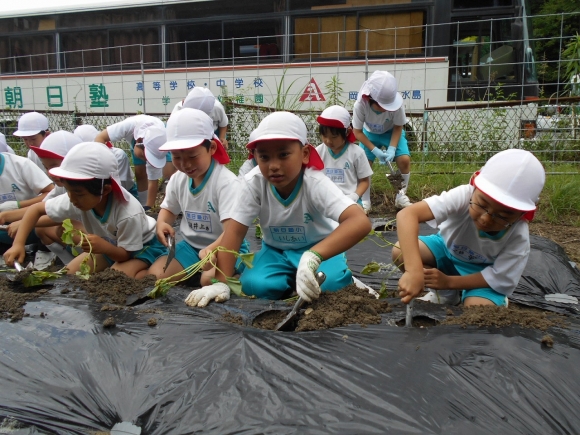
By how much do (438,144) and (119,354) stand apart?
543cm

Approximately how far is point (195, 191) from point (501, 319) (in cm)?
170

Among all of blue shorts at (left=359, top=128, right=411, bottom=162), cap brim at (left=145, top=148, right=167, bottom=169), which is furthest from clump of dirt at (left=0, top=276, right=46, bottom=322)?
blue shorts at (left=359, top=128, right=411, bottom=162)

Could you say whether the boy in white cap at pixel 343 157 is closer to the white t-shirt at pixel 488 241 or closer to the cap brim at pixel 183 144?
the cap brim at pixel 183 144

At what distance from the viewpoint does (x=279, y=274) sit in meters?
2.53

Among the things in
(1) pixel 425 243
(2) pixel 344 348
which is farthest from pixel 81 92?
(2) pixel 344 348

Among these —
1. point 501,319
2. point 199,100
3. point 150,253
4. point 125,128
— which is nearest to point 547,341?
point 501,319

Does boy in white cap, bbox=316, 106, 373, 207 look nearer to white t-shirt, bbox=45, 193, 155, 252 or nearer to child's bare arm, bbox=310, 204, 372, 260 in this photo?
white t-shirt, bbox=45, 193, 155, 252

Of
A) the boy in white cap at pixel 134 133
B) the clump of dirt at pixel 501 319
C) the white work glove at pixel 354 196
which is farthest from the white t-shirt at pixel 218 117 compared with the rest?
the clump of dirt at pixel 501 319

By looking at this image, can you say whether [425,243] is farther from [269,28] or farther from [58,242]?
[269,28]

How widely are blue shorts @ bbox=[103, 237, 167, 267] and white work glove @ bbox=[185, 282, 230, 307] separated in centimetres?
93

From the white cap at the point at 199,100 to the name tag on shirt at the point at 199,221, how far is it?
1875mm

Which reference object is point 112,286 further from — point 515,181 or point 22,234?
point 515,181

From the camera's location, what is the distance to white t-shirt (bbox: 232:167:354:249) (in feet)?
7.55

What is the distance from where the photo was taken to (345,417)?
1.29 meters
